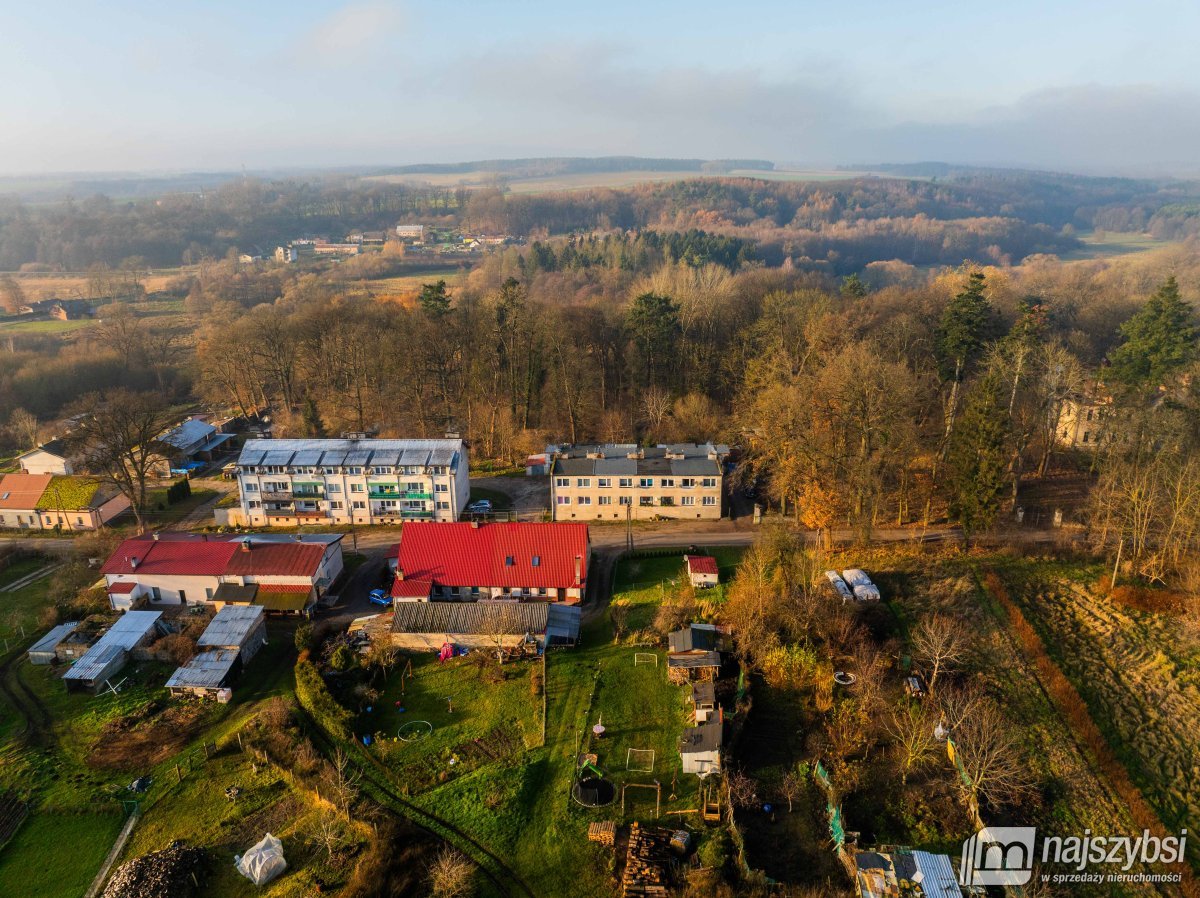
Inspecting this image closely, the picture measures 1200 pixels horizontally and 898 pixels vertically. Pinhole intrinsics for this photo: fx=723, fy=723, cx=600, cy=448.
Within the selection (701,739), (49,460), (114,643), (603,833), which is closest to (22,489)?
(49,460)

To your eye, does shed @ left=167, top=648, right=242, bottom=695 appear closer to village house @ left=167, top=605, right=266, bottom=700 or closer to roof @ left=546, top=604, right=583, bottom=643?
village house @ left=167, top=605, right=266, bottom=700

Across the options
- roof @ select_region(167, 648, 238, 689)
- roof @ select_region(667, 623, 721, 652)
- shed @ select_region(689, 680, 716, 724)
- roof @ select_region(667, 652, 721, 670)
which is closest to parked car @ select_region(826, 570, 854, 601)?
roof @ select_region(667, 623, 721, 652)

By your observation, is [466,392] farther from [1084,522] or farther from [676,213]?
[676,213]

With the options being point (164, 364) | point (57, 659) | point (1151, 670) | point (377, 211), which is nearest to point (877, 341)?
point (1151, 670)

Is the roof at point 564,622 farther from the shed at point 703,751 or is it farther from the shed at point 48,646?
the shed at point 48,646

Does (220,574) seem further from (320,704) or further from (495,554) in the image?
(495,554)
